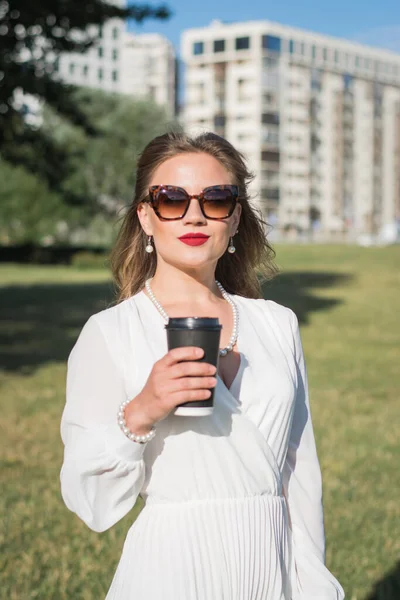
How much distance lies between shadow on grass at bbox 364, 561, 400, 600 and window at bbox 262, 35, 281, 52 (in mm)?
130423

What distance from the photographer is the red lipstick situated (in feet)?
7.88

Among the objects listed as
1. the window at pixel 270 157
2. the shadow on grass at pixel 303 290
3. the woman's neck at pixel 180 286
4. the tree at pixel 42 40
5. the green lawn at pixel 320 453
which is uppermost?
the window at pixel 270 157

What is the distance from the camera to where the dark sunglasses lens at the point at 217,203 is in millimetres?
2400

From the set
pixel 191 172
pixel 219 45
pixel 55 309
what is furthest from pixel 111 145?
pixel 219 45

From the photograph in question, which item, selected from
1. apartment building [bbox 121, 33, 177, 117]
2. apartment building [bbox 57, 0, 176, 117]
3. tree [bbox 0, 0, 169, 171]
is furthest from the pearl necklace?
apartment building [bbox 121, 33, 177, 117]

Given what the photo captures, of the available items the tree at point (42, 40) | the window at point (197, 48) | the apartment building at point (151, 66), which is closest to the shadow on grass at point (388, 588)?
the tree at point (42, 40)

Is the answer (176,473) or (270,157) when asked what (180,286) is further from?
(270,157)

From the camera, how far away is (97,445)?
2125mm

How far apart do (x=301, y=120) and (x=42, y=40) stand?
115316mm

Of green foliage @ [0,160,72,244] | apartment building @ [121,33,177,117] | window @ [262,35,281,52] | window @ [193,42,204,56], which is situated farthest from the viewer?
apartment building @ [121,33,177,117]

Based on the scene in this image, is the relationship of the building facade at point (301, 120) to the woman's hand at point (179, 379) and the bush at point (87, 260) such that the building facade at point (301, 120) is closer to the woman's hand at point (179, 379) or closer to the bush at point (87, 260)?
the bush at point (87, 260)

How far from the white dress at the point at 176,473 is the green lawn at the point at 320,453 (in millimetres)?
891

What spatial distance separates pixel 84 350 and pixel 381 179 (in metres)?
144

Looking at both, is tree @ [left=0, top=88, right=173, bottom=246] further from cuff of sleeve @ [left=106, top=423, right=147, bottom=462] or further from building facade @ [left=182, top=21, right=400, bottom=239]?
building facade @ [left=182, top=21, right=400, bottom=239]
